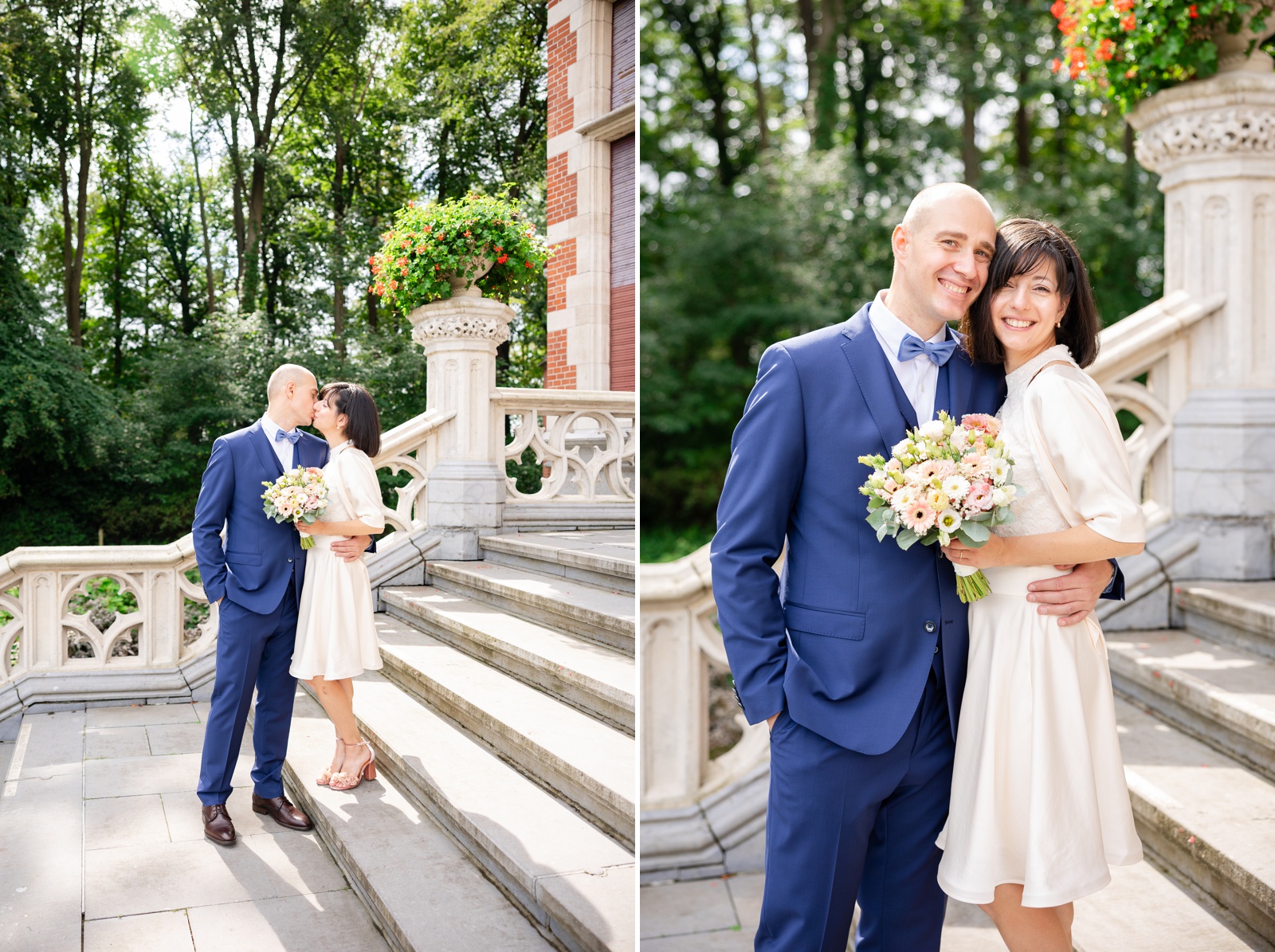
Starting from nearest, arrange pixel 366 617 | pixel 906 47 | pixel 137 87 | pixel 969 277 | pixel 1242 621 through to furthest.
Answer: pixel 969 277
pixel 137 87
pixel 366 617
pixel 1242 621
pixel 906 47

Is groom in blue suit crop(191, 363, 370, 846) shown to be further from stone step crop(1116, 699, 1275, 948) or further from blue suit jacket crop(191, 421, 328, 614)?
stone step crop(1116, 699, 1275, 948)

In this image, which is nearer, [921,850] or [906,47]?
[921,850]

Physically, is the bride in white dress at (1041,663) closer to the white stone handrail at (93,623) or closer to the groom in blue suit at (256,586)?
the groom in blue suit at (256,586)

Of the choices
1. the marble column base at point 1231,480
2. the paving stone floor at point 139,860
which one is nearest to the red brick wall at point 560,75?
the paving stone floor at point 139,860

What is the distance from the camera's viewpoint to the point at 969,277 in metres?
1.87

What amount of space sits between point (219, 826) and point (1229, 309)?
175 inches

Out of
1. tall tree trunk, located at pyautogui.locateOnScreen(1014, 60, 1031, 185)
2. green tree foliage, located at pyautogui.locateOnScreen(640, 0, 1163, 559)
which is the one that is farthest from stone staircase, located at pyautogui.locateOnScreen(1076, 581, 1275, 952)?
tall tree trunk, located at pyautogui.locateOnScreen(1014, 60, 1031, 185)

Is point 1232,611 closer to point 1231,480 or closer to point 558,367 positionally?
point 1231,480

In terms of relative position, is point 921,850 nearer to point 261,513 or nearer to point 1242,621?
point 261,513

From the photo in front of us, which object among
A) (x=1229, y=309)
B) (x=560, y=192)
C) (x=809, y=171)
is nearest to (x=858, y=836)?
(x=560, y=192)

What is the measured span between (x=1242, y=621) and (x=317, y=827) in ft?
11.4

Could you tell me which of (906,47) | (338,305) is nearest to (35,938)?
(338,305)

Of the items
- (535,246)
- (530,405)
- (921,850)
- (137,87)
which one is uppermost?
(137,87)

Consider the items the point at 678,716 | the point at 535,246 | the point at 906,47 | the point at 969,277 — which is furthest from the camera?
the point at 906,47
